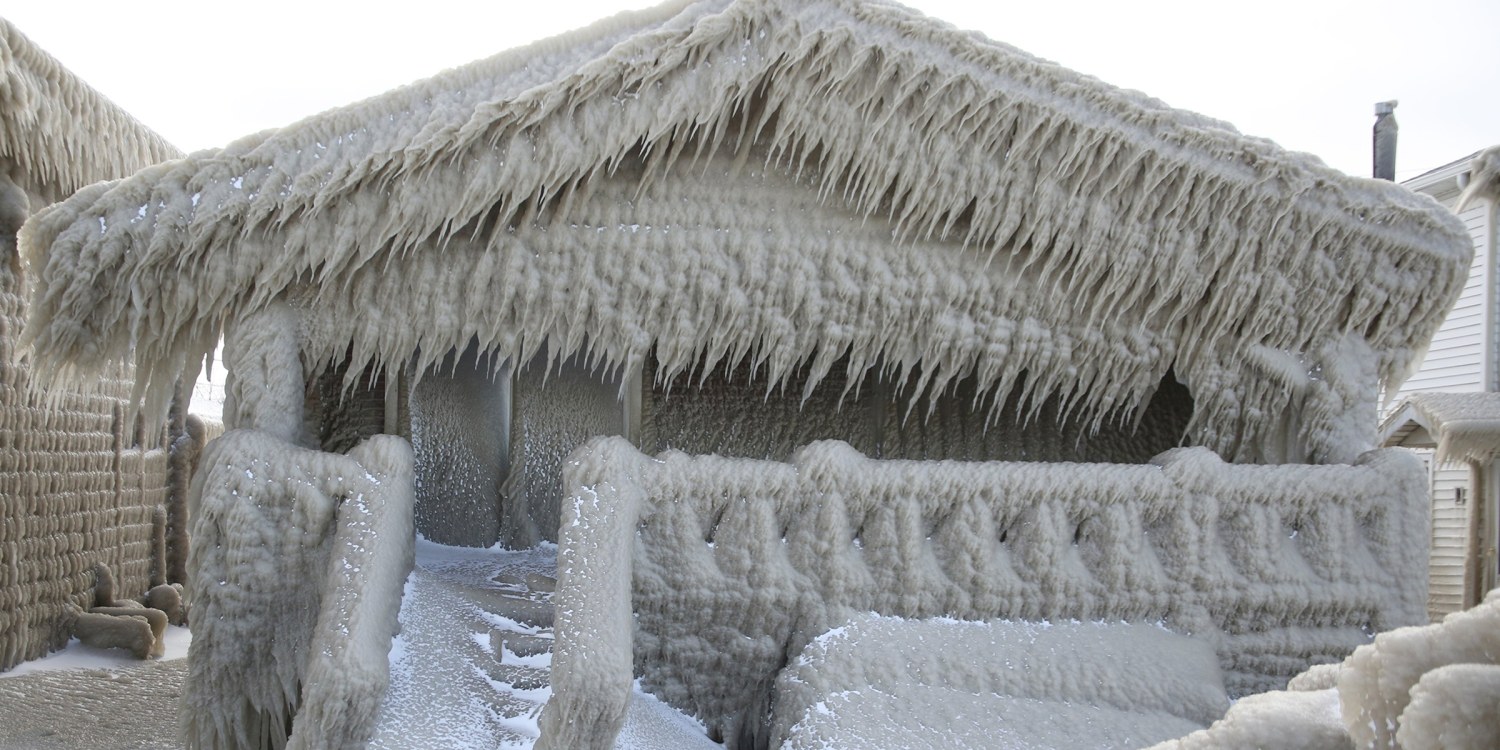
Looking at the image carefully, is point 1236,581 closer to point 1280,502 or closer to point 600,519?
point 1280,502

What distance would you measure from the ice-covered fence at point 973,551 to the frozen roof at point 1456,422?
5.97m

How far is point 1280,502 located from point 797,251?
2.19 metres

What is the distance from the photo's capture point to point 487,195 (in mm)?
3869

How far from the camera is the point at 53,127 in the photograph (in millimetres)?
6715

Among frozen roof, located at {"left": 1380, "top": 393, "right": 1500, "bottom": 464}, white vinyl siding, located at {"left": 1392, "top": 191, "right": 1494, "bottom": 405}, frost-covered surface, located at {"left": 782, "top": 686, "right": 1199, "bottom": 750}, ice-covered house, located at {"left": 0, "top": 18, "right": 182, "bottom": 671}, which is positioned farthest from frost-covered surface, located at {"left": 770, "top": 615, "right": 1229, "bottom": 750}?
white vinyl siding, located at {"left": 1392, "top": 191, "right": 1494, "bottom": 405}

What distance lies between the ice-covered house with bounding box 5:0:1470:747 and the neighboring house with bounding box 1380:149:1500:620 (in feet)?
19.6

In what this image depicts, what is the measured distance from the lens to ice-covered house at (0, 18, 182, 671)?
6562 millimetres

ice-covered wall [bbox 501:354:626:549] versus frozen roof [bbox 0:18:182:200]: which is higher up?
frozen roof [bbox 0:18:182:200]

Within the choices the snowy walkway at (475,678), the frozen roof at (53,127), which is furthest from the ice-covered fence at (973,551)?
the frozen roof at (53,127)

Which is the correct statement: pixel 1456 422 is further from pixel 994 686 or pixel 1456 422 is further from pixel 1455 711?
→ pixel 1455 711

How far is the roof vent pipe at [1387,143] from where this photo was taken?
10.6 m

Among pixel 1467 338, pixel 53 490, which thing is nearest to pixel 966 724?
pixel 53 490

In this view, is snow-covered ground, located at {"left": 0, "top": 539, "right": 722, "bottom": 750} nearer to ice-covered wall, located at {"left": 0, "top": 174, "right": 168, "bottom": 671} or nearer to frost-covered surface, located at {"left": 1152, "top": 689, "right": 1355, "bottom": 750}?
frost-covered surface, located at {"left": 1152, "top": 689, "right": 1355, "bottom": 750}

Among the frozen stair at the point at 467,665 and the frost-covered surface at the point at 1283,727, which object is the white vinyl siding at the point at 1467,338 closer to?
the frozen stair at the point at 467,665
